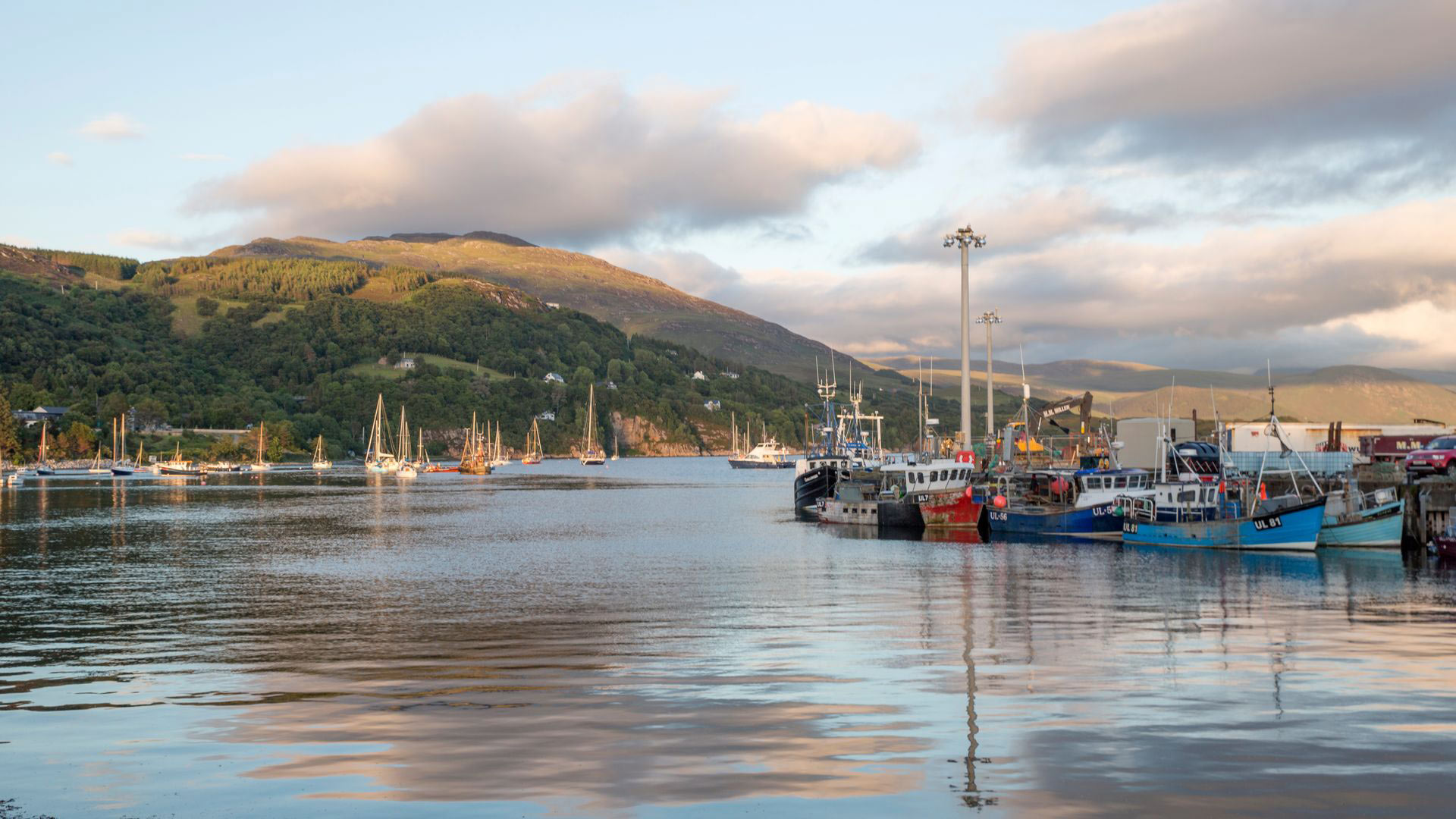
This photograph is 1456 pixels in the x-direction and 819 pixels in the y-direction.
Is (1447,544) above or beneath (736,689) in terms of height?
above

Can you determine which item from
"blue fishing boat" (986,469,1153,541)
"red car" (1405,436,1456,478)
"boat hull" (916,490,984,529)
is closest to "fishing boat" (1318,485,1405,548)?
→ "red car" (1405,436,1456,478)

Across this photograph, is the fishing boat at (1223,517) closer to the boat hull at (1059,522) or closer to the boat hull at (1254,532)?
the boat hull at (1254,532)

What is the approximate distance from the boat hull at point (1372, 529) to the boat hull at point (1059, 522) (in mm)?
13837

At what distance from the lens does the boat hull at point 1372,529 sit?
214ft

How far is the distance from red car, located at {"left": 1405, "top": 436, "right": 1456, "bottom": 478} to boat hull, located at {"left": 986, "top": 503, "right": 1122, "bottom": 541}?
55.5 feet

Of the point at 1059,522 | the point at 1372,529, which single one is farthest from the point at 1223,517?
the point at 1059,522

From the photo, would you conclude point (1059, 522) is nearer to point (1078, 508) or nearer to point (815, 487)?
point (1078, 508)

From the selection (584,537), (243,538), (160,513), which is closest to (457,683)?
(584,537)

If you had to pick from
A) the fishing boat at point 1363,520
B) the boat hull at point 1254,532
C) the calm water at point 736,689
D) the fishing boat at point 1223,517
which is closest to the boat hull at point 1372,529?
the fishing boat at point 1363,520

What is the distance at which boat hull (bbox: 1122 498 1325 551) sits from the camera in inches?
2603

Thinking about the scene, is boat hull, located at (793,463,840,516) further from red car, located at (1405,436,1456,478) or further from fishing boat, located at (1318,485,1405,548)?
red car, located at (1405,436,1456,478)

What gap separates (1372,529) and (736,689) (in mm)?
52456

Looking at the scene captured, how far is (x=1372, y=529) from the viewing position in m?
65.9

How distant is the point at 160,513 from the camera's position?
12088cm
